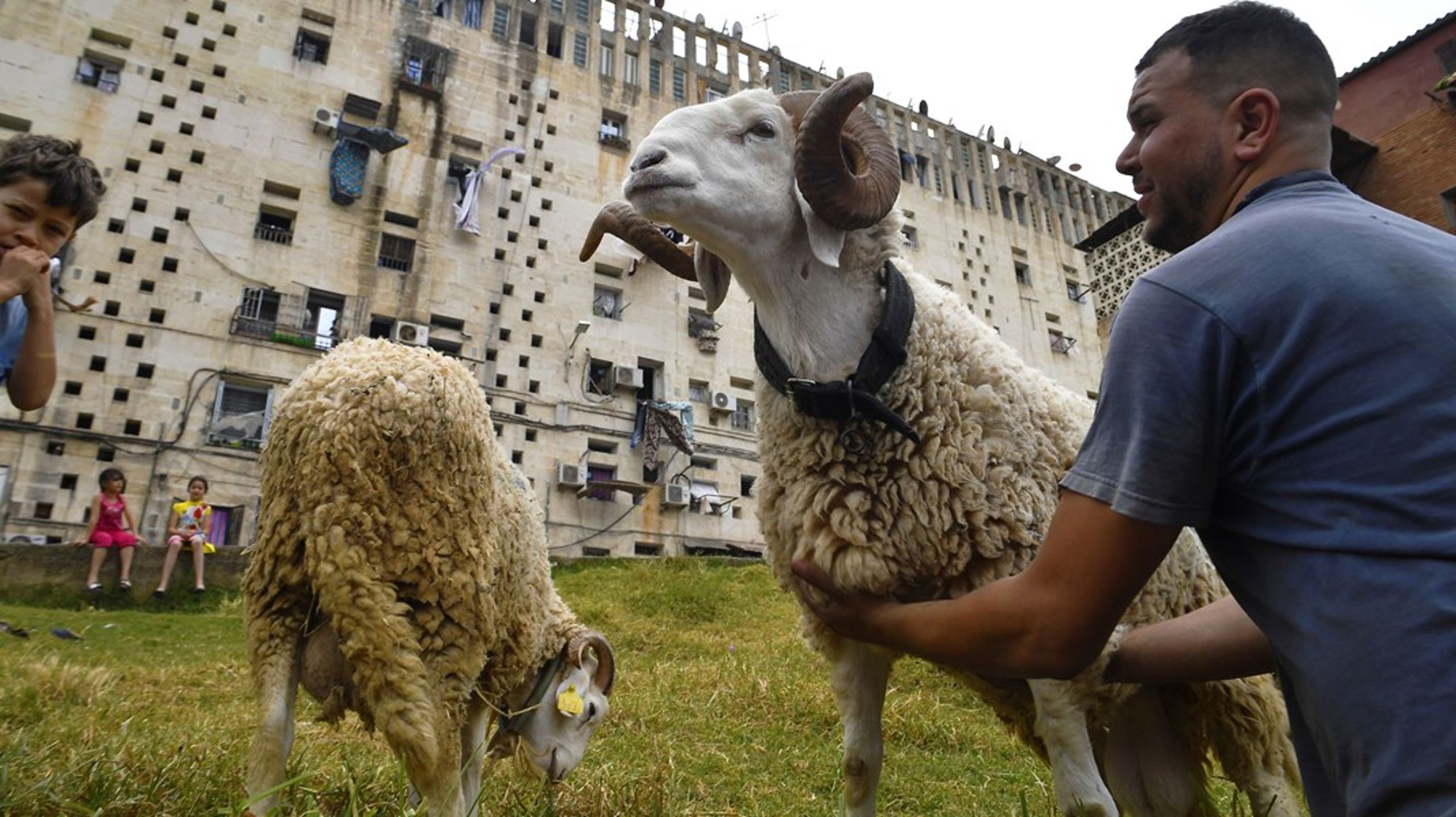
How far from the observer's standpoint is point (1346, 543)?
979 mm

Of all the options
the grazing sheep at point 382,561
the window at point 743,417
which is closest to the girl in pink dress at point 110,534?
the grazing sheep at point 382,561

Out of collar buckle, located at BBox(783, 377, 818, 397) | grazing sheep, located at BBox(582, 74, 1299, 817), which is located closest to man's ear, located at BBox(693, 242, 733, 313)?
grazing sheep, located at BBox(582, 74, 1299, 817)

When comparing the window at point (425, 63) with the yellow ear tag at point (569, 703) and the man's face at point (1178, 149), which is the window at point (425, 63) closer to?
the yellow ear tag at point (569, 703)

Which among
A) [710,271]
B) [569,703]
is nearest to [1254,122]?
[710,271]

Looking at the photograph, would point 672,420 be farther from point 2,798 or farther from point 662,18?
point 2,798

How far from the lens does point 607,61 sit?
3097 cm

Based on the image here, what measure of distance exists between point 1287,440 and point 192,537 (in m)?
14.3

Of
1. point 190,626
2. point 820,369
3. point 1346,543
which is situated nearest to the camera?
point 1346,543

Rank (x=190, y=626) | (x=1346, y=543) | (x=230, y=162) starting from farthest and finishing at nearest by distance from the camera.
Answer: (x=230, y=162)
(x=190, y=626)
(x=1346, y=543)

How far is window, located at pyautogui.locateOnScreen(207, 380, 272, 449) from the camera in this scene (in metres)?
20.1

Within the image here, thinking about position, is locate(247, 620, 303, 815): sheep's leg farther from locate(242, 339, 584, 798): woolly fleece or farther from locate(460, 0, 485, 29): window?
locate(460, 0, 485, 29): window

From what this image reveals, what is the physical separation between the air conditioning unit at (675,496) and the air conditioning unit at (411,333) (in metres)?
8.98

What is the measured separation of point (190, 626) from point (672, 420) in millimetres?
17231

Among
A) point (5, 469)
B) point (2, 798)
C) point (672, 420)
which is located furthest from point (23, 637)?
point (672, 420)
